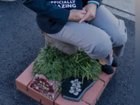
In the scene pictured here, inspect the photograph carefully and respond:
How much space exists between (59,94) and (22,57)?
639 millimetres

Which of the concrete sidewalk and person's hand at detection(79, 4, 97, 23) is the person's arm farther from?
the concrete sidewalk

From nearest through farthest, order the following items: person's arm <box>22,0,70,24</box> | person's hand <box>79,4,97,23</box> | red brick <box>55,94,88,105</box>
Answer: person's arm <box>22,0,70,24</box> < person's hand <box>79,4,97,23</box> < red brick <box>55,94,88,105</box>

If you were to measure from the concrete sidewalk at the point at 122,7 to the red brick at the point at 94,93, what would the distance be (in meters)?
1.35

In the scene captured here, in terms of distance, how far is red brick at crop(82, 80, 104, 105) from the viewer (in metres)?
1.60

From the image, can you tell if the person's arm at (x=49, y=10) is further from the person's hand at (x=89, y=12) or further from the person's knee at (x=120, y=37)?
the person's knee at (x=120, y=37)

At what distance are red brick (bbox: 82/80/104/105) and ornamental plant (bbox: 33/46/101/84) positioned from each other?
0.05m

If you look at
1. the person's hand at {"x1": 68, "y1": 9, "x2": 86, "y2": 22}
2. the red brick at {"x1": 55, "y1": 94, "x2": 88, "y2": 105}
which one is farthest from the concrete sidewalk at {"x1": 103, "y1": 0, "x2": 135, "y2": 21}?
the red brick at {"x1": 55, "y1": 94, "x2": 88, "y2": 105}

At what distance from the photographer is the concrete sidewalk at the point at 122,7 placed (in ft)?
9.23

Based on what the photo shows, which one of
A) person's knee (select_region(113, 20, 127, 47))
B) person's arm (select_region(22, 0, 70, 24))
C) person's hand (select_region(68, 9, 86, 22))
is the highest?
person's arm (select_region(22, 0, 70, 24))

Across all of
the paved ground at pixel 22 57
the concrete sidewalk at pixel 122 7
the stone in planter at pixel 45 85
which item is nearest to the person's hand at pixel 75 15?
the stone in planter at pixel 45 85

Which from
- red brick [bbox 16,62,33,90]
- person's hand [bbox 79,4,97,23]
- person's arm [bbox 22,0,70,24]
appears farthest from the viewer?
red brick [bbox 16,62,33,90]

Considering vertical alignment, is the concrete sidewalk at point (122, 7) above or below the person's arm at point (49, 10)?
below

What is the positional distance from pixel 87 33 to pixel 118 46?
38 cm

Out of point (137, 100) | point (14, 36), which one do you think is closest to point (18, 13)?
Result: point (14, 36)
